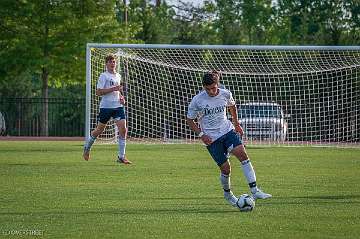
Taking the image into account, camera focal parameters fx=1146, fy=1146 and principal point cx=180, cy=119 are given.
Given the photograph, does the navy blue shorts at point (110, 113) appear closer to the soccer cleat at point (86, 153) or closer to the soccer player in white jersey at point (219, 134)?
the soccer cleat at point (86, 153)

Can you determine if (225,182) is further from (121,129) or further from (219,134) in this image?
(121,129)

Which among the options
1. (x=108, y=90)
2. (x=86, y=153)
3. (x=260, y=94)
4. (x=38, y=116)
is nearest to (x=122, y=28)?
(x=38, y=116)

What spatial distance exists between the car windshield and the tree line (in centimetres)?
1113

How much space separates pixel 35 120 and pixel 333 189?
3186 cm

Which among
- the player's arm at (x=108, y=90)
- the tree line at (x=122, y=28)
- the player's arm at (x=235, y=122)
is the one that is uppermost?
the tree line at (x=122, y=28)

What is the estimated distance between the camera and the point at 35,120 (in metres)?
47.9

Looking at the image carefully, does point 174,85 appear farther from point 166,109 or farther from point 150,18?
point 150,18

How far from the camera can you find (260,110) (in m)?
33.5

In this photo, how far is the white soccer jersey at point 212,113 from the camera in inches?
580

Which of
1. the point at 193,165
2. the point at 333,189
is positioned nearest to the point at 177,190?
the point at 333,189

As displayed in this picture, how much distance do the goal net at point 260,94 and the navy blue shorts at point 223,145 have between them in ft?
57.0

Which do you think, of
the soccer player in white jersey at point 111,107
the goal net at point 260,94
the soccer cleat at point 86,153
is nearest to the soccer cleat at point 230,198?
the soccer player in white jersey at point 111,107

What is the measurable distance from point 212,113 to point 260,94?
19.2m

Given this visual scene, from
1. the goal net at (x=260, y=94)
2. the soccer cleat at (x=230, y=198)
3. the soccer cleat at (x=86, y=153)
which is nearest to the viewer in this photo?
the soccer cleat at (x=230, y=198)
